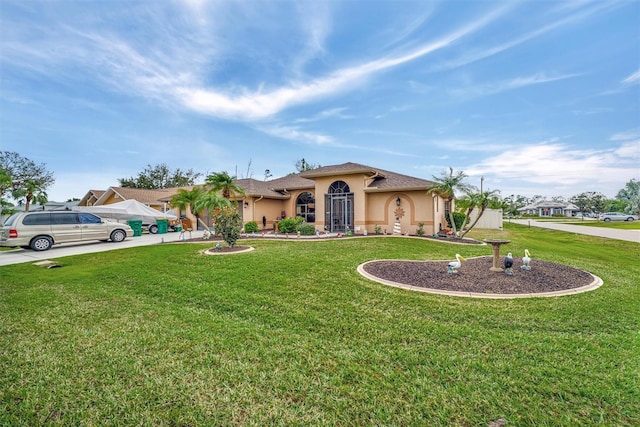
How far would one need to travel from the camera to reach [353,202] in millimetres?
17344

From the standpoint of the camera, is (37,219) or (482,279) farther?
(37,219)

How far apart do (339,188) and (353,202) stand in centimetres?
129

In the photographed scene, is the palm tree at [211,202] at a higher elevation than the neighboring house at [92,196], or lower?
lower

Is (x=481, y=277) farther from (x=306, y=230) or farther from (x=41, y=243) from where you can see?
(x=41, y=243)

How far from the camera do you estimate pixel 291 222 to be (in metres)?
17.3

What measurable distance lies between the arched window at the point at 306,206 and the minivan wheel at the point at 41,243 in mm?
13488

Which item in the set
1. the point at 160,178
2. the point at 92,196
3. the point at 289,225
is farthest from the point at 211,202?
the point at 160,178

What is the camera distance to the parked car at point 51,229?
39.1 feet

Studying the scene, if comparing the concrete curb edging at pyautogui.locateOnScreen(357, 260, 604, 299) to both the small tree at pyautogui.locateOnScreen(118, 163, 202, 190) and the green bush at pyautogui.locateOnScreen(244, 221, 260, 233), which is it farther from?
the small tree at pyautogui.locateOnScreen(118, 163, 202, 190)

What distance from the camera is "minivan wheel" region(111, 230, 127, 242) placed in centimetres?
1519

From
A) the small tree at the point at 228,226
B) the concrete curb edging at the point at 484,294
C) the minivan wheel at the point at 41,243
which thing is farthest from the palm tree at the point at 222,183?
the concrete curb edging at the point at 484,294

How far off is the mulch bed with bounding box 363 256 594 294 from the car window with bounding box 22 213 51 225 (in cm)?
1474

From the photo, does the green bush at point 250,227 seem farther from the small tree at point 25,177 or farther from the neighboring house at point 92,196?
the small tree at point 25,177

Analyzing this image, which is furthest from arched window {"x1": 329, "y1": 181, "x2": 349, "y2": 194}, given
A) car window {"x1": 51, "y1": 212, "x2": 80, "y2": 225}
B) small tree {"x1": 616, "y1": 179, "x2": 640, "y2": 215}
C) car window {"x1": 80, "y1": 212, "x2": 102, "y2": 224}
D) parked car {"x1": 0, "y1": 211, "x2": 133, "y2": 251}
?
small tree {"x1": 616, "y1": 179, "x2": 640, "y2": 215}
